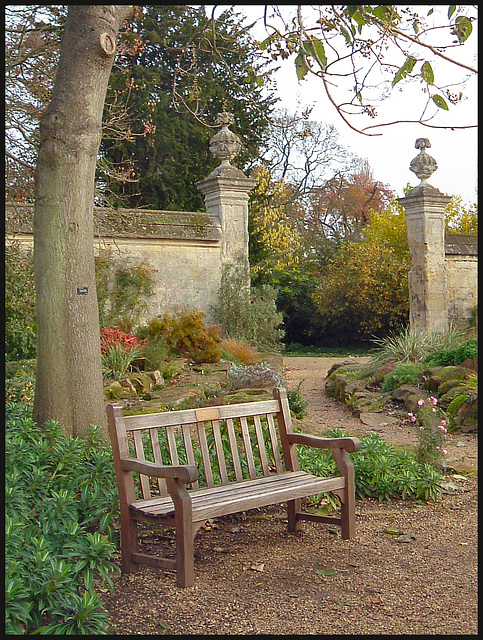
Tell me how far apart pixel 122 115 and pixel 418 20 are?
4.64 meters

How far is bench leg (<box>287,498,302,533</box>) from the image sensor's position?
447cm

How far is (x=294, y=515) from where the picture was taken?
4477 mm

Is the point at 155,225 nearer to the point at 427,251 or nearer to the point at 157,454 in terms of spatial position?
the point at 427,251

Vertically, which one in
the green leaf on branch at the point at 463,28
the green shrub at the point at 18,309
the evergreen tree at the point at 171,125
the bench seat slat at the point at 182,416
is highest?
the evergreen tree at the point at 171,125

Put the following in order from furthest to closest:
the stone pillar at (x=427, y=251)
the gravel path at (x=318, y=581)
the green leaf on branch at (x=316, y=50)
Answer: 1. the stone pillar at (x=427, y=251)
2. the green leaf on branch at (x=316, y=50)
3. the gravel path at (x=318, y=581)

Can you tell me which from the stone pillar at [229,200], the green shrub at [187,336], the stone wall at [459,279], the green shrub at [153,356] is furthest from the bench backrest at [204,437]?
the stone wall at [459,279]

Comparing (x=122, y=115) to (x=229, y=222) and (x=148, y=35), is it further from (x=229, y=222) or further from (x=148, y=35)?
(x=148, y=35)

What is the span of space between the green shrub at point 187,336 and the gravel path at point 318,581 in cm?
635

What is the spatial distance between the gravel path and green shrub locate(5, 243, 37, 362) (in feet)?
17.7

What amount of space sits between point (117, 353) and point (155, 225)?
12.0ft

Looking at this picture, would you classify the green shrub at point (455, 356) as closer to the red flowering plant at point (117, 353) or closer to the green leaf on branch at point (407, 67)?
the red flowering plant at point (117, 353)

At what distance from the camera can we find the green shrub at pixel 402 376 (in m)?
9.84

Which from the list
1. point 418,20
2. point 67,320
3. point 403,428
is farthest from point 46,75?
point 403,428

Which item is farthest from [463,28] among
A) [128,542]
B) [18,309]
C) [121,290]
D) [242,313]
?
[242,313]
